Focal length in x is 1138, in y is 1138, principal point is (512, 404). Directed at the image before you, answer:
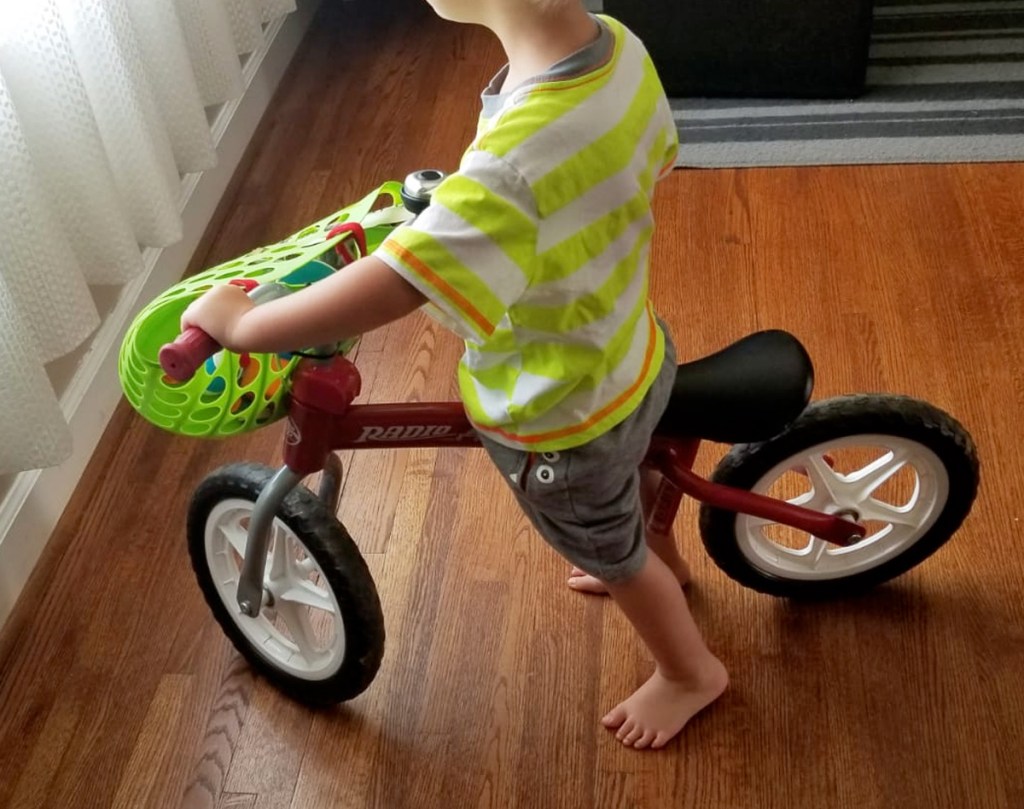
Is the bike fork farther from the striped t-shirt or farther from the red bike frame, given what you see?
the striped t-shirt

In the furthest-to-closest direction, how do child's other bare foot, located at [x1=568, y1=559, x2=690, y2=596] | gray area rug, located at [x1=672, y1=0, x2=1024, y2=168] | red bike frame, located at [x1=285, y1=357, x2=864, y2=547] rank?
gray area rug, located at [x1=672, y1=0, x2=1024, y2=168] < child's other bare foot, located at [x1=568, y1=559, x2=690, y2=596] < red bike frame, located at [x1=285, y1=357, x2=864, y2=547]

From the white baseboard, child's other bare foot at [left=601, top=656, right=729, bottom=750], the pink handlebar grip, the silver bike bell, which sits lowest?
child's other bare foot at [left=601, top=656, right=729, bottom=750]

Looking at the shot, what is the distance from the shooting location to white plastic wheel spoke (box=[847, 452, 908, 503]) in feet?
3.84

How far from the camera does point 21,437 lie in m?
1.24

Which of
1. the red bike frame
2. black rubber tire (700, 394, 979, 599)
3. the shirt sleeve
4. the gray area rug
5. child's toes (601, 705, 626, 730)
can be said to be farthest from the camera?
the gray area rug

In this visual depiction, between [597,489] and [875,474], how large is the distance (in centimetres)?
37

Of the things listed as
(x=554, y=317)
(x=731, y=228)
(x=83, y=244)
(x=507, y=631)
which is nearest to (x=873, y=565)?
(x=507, y=631)

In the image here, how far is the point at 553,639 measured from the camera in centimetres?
131

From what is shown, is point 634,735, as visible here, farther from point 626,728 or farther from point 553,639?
point 553,639

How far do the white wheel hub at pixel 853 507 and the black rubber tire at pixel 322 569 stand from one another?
1.31ft

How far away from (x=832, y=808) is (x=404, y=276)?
2.38ft

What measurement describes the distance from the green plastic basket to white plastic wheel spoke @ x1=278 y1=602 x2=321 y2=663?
0.86ft

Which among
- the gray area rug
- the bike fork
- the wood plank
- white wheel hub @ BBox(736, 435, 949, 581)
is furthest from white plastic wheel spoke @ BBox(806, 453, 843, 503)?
the gray area rug

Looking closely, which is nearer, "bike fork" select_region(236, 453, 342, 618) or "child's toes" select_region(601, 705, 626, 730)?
"bike fork" select_region(236, 453, 342, 618)
